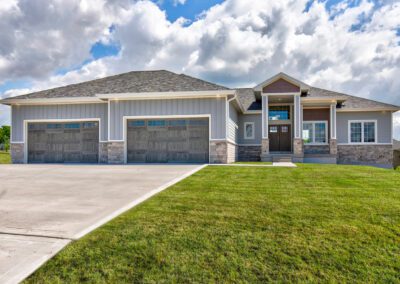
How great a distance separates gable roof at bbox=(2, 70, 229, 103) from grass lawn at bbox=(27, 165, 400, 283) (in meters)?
9.33

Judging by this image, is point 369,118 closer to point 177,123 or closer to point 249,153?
point 249,153

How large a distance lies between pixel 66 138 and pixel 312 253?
15.5 meters

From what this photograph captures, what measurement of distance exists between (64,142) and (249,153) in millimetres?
11906

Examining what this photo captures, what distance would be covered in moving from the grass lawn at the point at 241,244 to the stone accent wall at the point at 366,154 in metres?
13.8

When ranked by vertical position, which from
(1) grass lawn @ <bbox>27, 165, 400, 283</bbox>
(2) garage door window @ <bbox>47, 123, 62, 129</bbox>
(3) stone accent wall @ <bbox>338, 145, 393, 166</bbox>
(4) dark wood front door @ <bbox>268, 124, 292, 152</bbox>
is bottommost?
(1) grass lawn @ <bbox>27, 165, 400, 283</bbox>

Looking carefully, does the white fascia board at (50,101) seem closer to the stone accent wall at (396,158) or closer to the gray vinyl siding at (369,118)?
the gray vinyl siding at (369,118)

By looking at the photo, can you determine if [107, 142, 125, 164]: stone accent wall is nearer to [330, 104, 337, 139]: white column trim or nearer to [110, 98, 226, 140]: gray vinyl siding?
[110, 98, 226, 140]: gray vinyl siding

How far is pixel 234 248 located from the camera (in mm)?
3045

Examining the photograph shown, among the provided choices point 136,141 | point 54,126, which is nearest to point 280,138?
point 136,141

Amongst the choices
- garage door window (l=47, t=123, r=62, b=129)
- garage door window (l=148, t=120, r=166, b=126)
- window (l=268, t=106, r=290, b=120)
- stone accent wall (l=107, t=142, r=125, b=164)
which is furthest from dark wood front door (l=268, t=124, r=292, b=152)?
garage door window (l=47, t=123, r=62, b=129)

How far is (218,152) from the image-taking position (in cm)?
1323

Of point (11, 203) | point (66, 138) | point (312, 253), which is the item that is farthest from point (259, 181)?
point (66, 138)

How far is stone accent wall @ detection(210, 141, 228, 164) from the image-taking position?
43.3ft

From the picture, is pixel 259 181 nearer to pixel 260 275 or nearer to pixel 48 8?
pixel 260 275
